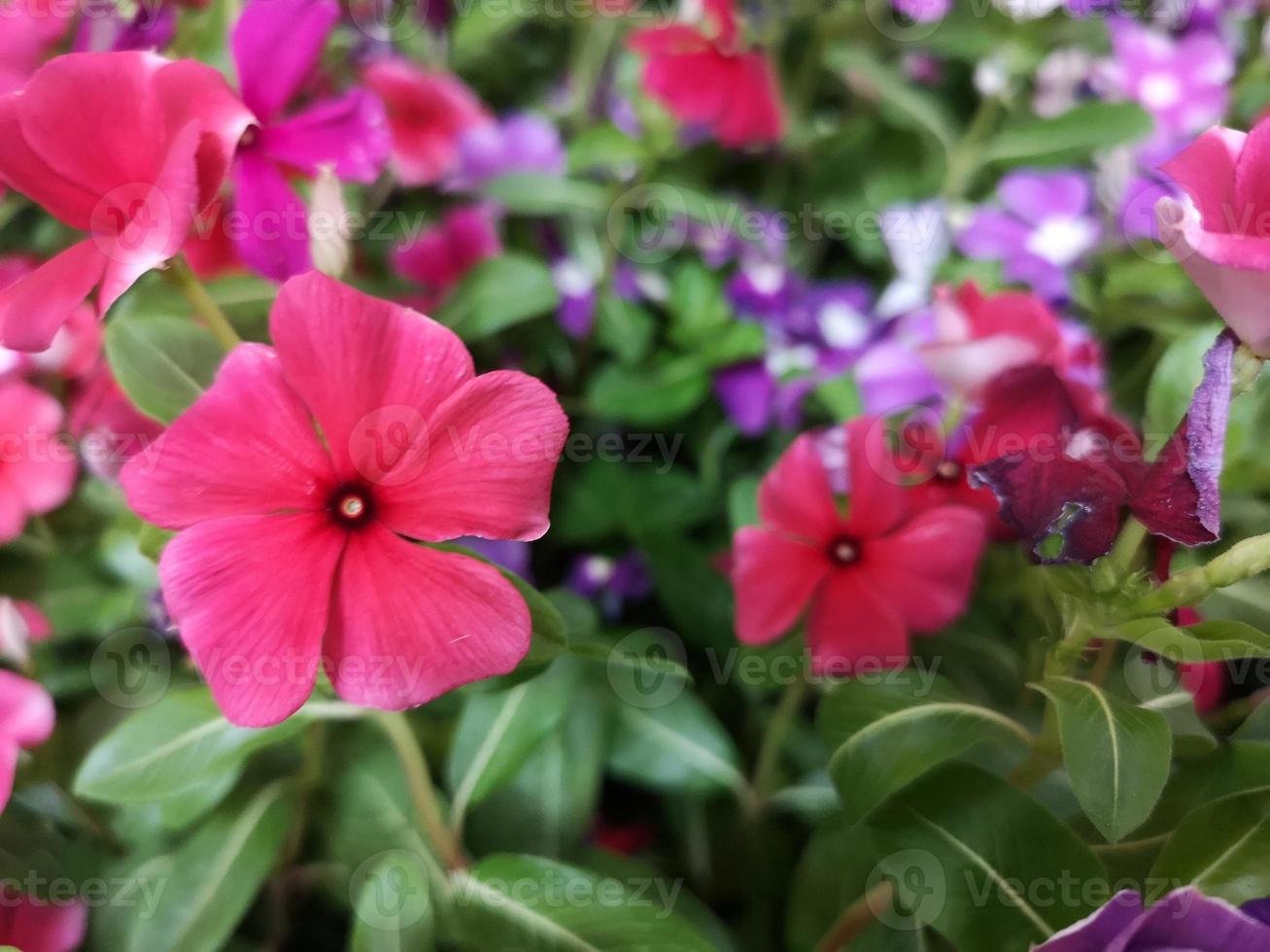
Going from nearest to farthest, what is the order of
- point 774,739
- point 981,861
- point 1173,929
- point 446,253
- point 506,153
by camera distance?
point 1173,929, point 981,861, point 774,739, point 446,253, point 506,153

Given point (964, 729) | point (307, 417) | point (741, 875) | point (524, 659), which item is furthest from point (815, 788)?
point (307, 417)

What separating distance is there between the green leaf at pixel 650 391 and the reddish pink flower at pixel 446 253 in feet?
0.52

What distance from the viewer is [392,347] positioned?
1.28 feet

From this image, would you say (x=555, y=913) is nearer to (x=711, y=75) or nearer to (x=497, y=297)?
(x=497, y=297)

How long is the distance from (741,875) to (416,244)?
2.02ft

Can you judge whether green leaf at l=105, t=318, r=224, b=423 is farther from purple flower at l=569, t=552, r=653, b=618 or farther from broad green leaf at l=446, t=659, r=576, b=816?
purple flower at l=569, t=552, r=653, b=618

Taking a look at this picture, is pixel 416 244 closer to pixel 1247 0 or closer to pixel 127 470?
pixel 127 470

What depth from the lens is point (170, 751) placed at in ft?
1.77

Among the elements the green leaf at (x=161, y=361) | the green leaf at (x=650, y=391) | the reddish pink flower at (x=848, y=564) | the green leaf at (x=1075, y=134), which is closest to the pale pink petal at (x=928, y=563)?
the reddish pink flower at (x=848, y=564)

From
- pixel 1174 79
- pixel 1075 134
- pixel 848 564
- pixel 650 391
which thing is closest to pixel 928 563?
pixel 848 564

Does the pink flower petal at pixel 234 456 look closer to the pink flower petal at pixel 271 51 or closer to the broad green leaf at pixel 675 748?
the pink flower petal at pixel 271 51

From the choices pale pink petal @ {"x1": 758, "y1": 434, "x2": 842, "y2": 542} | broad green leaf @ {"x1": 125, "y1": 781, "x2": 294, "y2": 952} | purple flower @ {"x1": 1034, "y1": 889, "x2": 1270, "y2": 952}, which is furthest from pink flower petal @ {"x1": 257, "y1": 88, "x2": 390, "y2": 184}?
purple flower @ {"x1": 1034, "y1": 889, "x2": 1270, "y2": 952}

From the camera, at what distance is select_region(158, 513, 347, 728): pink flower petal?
14.7 inches

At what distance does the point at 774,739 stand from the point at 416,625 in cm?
39
